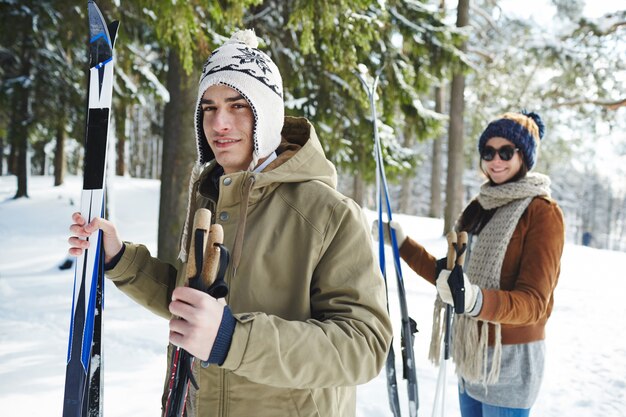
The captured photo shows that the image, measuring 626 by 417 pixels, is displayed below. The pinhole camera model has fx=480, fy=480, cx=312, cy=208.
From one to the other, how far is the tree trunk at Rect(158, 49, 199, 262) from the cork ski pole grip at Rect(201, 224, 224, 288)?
15.6 feet

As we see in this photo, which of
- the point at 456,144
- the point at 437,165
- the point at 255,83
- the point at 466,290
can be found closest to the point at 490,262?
the point at 466,290

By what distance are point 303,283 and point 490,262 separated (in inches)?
51.5

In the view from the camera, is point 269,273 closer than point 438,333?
Yes

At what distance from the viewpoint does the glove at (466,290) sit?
1941 millimetres

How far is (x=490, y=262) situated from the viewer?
2195 mm

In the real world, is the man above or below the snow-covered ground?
above

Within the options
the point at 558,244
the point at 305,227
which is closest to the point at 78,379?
the point at 305,227

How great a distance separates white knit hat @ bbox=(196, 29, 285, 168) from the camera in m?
1.37

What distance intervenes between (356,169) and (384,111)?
114 centimetres

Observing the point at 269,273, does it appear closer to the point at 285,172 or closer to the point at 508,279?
the point at 285,172

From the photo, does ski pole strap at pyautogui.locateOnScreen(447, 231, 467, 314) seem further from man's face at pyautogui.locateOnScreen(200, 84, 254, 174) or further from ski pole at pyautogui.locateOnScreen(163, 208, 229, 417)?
ski pole at pyautogui.locateOnScreen(163, 208, 229, 417)

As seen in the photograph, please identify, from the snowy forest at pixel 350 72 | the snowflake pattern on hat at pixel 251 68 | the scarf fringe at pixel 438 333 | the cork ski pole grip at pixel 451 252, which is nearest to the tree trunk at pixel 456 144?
the snowy forest at pixel 350 72

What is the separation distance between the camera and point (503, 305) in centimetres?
192

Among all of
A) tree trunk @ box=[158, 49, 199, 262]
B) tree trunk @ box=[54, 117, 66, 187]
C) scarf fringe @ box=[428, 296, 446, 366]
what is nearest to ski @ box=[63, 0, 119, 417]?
scarf fringe @ box=[428, 296, 446, 366]
